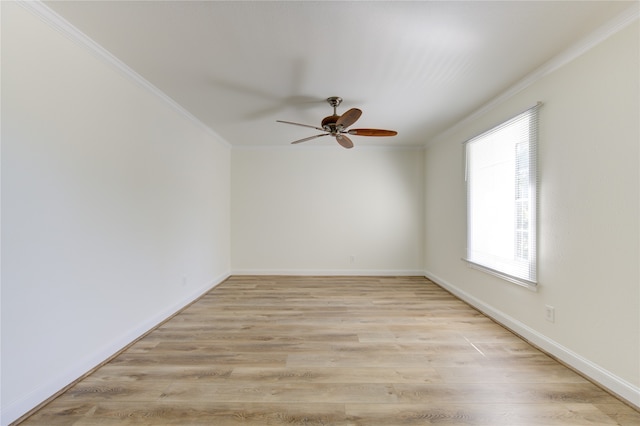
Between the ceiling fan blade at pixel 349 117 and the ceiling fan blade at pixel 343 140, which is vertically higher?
the ceiling fan blade at pixel 349 117

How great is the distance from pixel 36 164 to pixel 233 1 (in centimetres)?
151

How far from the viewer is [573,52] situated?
184 centimetres

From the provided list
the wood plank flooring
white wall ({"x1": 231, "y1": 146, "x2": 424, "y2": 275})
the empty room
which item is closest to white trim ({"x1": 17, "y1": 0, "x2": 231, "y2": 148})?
the empty room

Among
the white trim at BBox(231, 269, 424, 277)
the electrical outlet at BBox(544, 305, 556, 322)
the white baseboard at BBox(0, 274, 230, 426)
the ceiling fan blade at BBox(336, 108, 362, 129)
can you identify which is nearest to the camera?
the white baseboard at BBox(0, 274, 230, 426)

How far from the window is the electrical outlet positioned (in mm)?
219

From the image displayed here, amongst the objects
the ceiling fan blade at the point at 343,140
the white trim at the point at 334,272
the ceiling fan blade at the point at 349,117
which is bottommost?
the white trim at the point at 334,272

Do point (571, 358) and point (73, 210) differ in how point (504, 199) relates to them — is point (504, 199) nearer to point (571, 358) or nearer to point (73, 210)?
point (571, 358)

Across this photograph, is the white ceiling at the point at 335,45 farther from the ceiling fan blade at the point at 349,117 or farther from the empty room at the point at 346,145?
the ceiling fan blade at the point at 349,117

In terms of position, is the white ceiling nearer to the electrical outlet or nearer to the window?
the window

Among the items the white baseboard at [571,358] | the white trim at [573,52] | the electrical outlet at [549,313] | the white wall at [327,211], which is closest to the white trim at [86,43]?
the white wall at [327,211]

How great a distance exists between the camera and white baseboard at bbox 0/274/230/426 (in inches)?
53.9

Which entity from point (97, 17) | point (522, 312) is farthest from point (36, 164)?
point (522, 312)

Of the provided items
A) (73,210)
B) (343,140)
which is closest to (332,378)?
(73,210)

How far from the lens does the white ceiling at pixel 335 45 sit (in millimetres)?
1506
